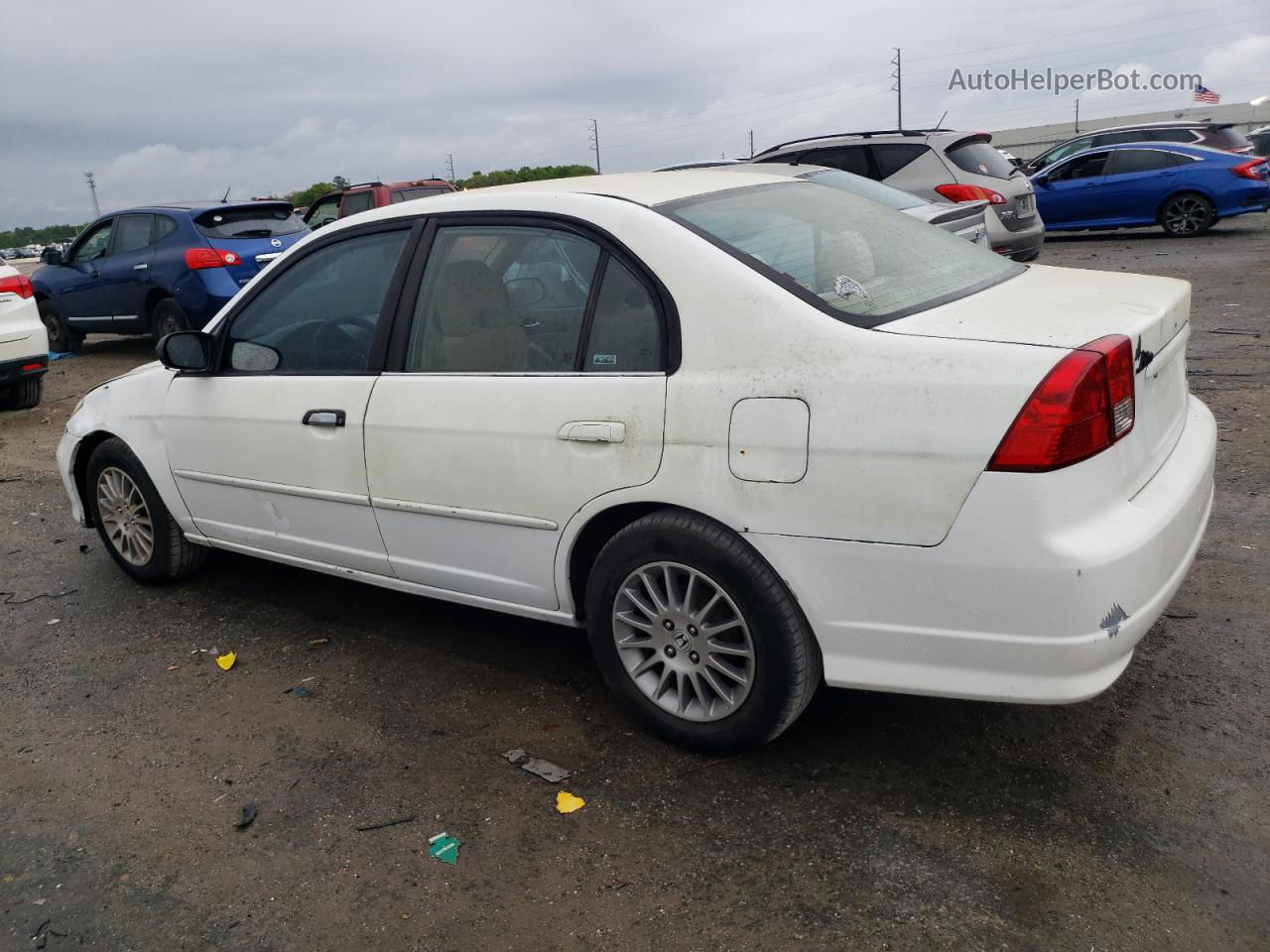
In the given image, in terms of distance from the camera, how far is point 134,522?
502 centimetres

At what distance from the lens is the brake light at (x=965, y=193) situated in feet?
38.2

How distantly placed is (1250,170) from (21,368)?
53.2 ft

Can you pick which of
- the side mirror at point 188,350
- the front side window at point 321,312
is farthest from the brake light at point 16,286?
the front side window at point 321,312

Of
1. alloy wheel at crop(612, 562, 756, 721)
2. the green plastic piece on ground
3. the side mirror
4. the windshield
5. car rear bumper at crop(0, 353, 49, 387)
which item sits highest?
the windshield

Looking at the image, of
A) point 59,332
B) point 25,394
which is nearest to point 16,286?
point 25,394

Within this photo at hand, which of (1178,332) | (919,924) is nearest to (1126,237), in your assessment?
(1178,332)

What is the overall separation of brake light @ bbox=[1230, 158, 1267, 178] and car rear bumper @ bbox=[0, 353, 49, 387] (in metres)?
15.9

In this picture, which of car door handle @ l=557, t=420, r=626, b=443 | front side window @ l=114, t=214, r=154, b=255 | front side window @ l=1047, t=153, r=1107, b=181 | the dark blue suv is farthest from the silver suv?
car door handle @ l=557, t=420, r=626, b=443

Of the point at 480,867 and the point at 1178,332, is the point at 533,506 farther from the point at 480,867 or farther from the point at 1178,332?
the point at 1178,332

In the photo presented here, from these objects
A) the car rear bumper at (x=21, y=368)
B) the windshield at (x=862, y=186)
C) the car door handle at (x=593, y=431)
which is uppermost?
the windshield at (x=862, y=186)

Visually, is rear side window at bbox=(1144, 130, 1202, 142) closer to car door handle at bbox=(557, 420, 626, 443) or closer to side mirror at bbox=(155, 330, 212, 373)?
side mirror at bbox=(155, 330, 212, 373)

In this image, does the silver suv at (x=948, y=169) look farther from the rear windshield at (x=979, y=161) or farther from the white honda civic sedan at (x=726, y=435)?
the white honda civic sedan at (x=726, y=435)

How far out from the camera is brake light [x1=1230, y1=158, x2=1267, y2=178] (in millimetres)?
16078

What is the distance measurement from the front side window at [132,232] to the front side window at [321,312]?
27.8ft
